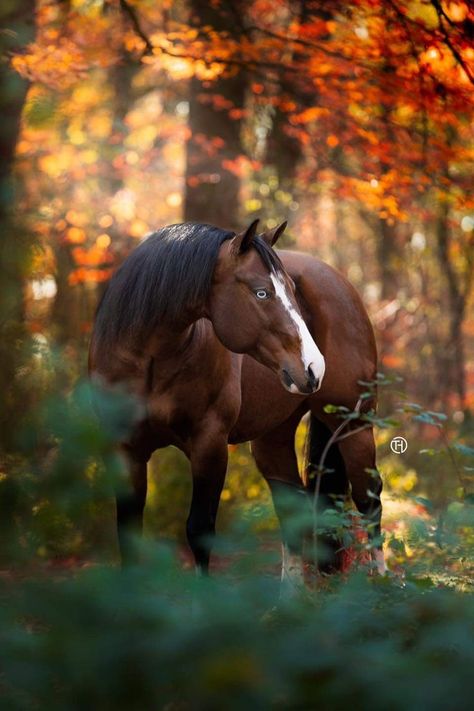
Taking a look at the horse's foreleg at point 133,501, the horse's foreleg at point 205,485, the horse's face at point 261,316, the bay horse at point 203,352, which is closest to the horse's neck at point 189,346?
the bay horse at point 203,352

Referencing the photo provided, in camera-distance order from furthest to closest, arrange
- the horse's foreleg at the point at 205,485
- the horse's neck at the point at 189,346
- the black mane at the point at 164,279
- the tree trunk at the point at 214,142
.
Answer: the tree trunk at the point at 214,142 < the horse's foreleg at the point at 205,485 < the horse's neck at the point at 189,346 < the black mane at the point at 164,279

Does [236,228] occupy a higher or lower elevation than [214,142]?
lower

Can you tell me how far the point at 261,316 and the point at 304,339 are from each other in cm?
21

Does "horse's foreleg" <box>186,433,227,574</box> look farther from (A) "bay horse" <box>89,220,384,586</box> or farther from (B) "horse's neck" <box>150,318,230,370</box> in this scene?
(B) "horse's neck" <box>150,318,230,370</box>

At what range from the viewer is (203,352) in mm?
4348

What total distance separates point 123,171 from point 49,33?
3257mm

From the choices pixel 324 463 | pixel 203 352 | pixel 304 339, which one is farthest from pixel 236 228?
pixel 304 339

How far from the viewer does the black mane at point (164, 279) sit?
4.02 m

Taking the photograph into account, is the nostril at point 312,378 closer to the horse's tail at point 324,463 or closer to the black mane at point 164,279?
the black mane at point 164,279

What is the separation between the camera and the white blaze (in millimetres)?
3826

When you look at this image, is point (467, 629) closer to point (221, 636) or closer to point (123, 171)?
point (221, 636)

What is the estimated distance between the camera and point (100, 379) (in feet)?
14.0

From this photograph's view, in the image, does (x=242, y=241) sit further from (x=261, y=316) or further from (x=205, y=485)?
(x=205, y=485)

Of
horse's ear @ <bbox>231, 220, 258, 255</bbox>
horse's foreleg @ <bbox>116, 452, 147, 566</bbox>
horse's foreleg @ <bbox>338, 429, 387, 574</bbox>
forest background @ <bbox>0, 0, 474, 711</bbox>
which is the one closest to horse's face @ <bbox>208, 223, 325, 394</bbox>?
horse's ear @ <bbox>231, 220, 258, 255</bbox>
